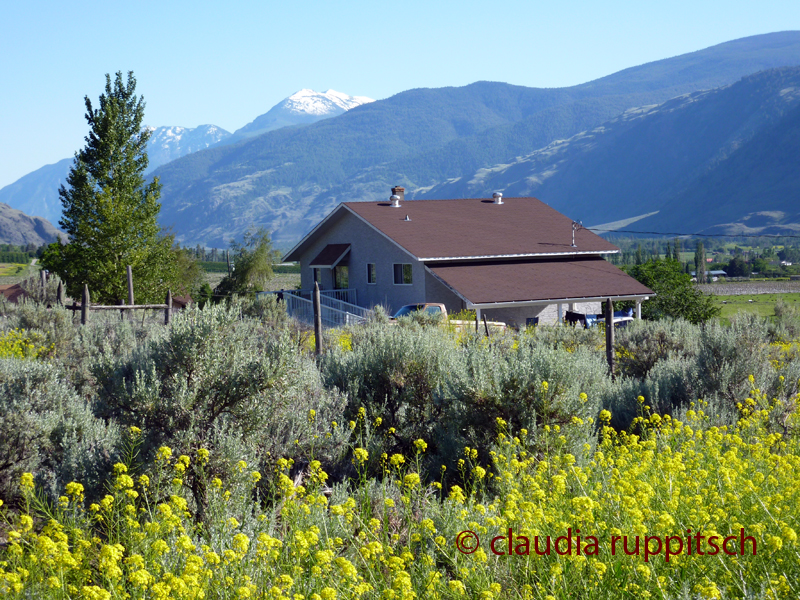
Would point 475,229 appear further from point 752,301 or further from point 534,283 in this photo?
point 752,301

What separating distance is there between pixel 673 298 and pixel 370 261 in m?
13.2

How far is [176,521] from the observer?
13.1 feet

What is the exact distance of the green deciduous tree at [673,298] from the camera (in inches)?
1134

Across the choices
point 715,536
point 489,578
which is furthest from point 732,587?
point 489,578

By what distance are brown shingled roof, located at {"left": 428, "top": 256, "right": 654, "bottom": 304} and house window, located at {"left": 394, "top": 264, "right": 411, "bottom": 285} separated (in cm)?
153

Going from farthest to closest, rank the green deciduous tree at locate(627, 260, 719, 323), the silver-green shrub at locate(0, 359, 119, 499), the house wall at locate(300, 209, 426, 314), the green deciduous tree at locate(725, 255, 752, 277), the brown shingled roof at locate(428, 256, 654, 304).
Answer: the green deciduous tree at locate(725, 255, 752, 277)
the house wall at locate(300, 209, 426, 314)
the green deciduous tree at locate(627, 260, 719, 323)
the brown shingled roof at locate(428, 256, 654, 304)
the silver-green shrub at locate(0, 359, 119, 499)

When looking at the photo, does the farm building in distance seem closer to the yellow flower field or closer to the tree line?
the tree line

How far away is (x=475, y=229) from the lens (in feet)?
106

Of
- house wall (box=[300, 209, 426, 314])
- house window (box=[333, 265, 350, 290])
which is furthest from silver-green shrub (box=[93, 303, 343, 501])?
house window (box=[333, 265, 350, 290])

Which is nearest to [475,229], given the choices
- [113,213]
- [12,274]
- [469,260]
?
[469,260]

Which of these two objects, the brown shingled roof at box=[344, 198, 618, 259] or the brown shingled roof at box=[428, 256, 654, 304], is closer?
Result: the brown shingled roof at box=[428, 256, 654, 304]

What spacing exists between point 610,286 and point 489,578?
26.1 metres

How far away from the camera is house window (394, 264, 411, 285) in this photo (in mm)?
30203

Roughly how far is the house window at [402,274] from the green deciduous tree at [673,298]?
408 inches
